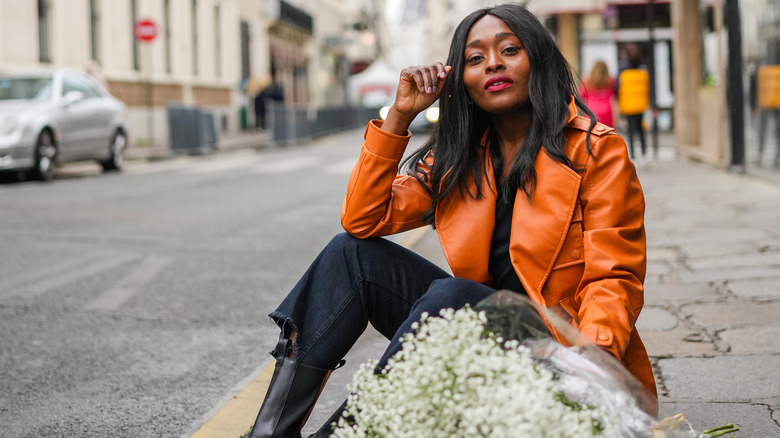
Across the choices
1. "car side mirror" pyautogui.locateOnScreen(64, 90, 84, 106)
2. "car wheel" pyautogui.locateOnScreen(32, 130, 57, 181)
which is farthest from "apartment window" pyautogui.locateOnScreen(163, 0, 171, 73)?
"car wheel" pyautogui.locateOnScreen(32, 130, 57, 181)

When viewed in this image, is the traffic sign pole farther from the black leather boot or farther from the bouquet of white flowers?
the bouquet of white flowers

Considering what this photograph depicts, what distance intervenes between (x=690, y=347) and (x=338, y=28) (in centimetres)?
6449

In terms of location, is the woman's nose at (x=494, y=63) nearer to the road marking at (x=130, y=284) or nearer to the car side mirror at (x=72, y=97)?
Answer: the road marking at (x=130, y=284)

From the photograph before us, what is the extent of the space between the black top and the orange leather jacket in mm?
45

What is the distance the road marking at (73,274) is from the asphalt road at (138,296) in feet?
0.04

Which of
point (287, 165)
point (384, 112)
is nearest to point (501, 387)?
point (287, 165)

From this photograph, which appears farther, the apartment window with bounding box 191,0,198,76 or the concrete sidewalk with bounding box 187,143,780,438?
the apartment window with bounding box 191,0,198,76

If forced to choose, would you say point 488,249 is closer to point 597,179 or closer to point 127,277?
point 597,179

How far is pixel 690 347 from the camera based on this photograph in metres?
4.08

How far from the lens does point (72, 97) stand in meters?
14.2

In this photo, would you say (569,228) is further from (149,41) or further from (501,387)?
(149,41)

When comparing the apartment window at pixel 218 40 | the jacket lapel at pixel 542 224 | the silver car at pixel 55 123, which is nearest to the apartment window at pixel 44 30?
the silver car at pixel 55 123

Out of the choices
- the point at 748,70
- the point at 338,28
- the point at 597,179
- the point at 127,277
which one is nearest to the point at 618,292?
the point at 597,179

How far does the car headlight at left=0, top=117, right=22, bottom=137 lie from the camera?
501 inches
